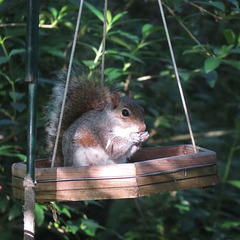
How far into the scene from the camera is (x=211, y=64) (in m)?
2.32

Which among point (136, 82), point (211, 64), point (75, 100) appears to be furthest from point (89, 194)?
point (136, 82)

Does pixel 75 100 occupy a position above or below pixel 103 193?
above

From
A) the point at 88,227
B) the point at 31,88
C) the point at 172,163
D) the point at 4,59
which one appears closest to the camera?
the point at 31,88

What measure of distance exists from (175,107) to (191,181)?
7.32ft

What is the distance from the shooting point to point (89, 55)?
135 inches

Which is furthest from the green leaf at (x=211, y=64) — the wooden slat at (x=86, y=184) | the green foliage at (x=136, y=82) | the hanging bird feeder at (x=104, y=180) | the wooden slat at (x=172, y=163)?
the wooden slat at (x=86, y=184)

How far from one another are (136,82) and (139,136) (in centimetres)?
109

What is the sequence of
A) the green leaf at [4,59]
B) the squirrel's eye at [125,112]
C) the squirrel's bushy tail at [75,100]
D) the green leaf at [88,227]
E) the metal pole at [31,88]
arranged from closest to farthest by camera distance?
the metal pole at [31,88], the squirrel's eye at [125,112], the squirrel's bushy tail at [75,100], the green leaf at [4,59], the green leaf at [88,227]

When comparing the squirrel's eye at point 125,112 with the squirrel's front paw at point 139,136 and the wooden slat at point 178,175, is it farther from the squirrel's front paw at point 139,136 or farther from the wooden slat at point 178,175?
the wooden slat at point 178,175

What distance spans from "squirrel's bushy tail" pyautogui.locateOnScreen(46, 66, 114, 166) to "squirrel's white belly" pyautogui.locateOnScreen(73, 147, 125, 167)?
245 mm

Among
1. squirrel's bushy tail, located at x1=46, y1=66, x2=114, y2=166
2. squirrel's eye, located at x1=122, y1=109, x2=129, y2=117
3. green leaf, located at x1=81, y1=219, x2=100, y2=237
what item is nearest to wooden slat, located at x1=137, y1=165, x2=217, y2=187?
squirrel's eye, located at x1=122, y1=109, x2=129, y2=117

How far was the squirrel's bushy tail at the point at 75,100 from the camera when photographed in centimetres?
219

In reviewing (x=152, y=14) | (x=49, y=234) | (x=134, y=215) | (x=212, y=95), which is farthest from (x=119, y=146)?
(x=212, y=95)

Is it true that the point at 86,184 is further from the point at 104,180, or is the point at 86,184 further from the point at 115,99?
the point at 115,99
